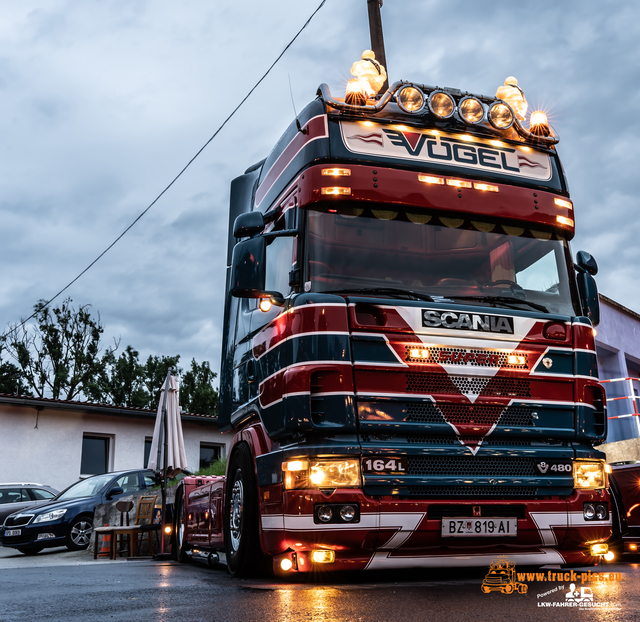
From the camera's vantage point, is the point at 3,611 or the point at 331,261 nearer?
the point at 3,611

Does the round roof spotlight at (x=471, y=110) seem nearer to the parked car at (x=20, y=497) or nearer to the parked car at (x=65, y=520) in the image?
the parked car at (x=65, y=520)

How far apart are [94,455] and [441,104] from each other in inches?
751

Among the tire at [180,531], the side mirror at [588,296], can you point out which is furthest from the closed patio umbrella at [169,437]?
the side mirror at [588,296]

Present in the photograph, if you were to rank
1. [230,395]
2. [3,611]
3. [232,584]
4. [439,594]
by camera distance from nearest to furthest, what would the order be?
[3,611] → [439,594] → [232,584] → [230,395]

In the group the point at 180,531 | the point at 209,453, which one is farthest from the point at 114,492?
the point at 209,453

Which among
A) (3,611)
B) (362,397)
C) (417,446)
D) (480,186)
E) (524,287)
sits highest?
(480,186)

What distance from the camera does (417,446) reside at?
4.88 m

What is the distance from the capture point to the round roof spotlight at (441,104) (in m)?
5.93

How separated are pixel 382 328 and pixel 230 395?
2.12m

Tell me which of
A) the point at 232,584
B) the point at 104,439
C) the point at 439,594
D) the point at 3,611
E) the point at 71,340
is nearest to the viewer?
the point at 3,611

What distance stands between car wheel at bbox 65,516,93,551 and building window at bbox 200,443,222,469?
10.4 metres

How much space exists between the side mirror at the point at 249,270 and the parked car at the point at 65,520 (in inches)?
404

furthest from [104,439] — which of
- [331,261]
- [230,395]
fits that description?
[331,261]

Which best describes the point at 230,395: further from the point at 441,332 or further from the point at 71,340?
the point at 71,340
